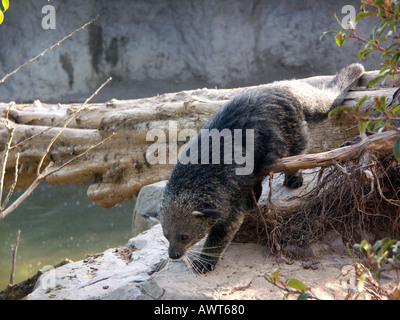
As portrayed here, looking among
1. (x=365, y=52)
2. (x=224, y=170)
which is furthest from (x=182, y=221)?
(x=365, y=52)

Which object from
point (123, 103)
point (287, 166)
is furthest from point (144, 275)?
point (123, 103)

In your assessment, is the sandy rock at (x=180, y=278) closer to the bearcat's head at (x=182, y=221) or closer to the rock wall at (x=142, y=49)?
the bearcat's head at (x=182, y=221)

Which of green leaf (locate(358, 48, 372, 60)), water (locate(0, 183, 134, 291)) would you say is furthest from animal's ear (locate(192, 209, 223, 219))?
water (locate(0, 183, 134, 291))

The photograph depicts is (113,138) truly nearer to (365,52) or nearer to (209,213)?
(209,213)

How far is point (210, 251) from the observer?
3383 millimetres

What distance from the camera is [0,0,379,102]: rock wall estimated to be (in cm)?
1150

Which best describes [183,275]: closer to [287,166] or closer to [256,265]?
[256,265]

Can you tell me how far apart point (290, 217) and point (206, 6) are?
9.18 metres

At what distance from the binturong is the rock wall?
8053 mm

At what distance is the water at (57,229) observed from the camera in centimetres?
681

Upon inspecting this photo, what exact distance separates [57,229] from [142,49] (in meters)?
5.73

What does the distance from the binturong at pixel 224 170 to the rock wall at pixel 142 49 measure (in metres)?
8.05

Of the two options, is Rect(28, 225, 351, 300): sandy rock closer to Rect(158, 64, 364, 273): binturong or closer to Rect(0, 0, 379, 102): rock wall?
Rect(158, 64, 364, 273): binturong

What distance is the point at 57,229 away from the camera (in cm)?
831
